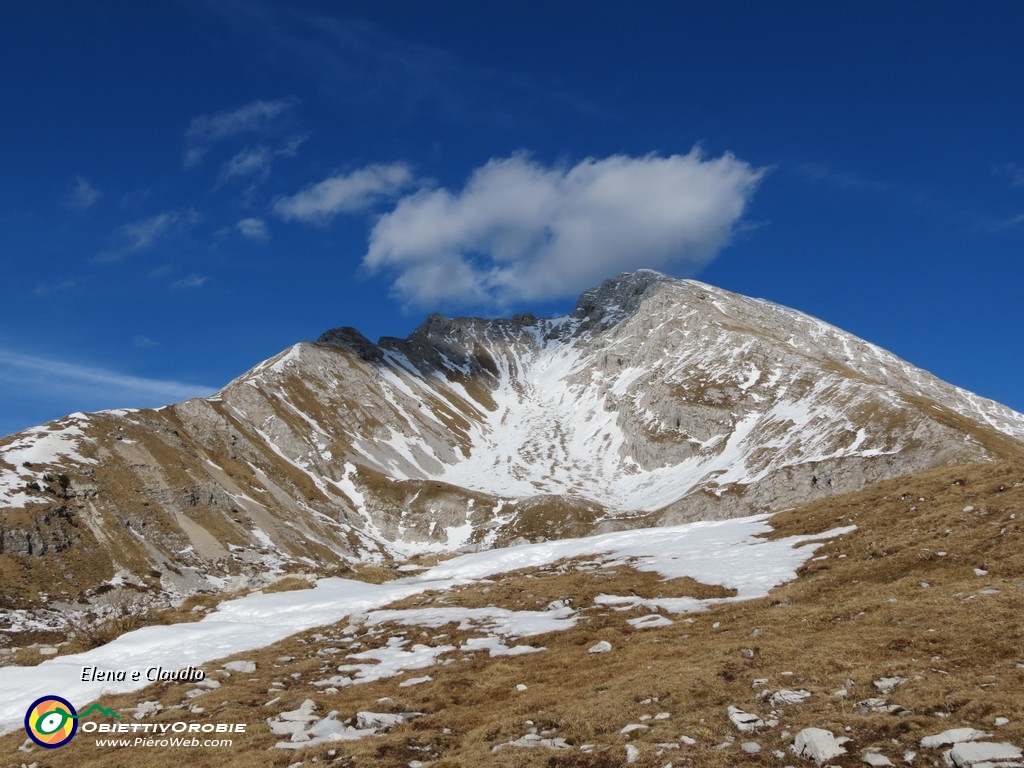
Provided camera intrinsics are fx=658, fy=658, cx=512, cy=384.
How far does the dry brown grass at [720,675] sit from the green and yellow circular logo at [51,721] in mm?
560

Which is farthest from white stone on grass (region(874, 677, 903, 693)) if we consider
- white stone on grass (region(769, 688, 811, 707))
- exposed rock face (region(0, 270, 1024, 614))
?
exposed rock face (region(0, 270, 1024, 614))

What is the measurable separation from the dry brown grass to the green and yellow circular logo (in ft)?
1.84

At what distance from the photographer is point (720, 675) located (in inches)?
678

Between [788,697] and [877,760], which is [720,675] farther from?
[877,760]

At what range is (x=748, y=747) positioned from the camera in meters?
12.6

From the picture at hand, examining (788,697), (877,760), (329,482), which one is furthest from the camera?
(329,482)

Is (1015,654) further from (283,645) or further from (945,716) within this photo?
(283,645)

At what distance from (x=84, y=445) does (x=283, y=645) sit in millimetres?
91317

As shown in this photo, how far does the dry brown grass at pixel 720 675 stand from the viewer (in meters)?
13.3

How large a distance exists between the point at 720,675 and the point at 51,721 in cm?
1956

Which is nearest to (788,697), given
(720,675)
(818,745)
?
(720,675)

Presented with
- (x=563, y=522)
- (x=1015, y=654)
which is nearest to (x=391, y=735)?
(x=1015, y=654)

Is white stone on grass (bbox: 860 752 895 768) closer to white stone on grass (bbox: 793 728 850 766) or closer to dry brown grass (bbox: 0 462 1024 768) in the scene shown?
dry brown grass (bbox: 0 462 1024 768)

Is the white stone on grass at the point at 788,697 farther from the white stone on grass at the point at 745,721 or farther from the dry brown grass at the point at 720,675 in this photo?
the white stone on grass at the point at 745,721
